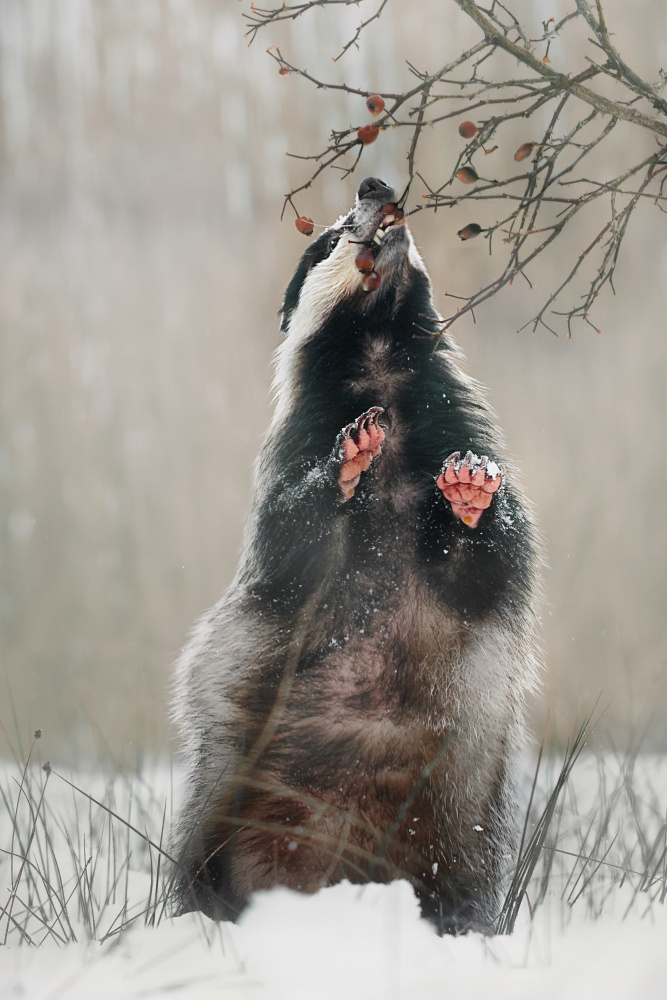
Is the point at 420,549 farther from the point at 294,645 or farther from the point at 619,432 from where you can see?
the point at 619,432

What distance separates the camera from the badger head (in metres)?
1.88

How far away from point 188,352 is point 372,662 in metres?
1.10

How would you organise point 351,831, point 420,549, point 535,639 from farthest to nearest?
point 535,639 → point 420,549 → point 351,831

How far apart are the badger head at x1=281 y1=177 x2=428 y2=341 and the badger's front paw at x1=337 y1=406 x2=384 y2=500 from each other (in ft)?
1.53

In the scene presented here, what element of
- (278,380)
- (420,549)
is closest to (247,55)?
(278,380)

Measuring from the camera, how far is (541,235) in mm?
2248

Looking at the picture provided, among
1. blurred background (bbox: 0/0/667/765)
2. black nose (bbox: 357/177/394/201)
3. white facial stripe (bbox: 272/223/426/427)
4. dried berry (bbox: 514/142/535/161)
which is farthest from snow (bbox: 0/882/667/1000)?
black nose (bbox: 357/177/394/201)

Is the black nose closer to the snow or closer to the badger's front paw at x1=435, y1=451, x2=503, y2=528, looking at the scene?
the badger's front paw at x1=435, y1=451, x2=503, y2=528

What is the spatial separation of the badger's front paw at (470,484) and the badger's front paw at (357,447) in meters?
0.16

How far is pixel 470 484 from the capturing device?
5.16 feet

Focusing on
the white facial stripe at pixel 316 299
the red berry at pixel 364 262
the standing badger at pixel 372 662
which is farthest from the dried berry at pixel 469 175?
the white facial stripe at pixel 316 299

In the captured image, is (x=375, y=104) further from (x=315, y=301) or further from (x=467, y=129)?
(x=315, y=301)

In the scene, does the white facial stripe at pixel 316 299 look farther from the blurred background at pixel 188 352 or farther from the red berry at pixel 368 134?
the red berry at pixel 368 134

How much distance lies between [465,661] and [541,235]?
4.30 feet
